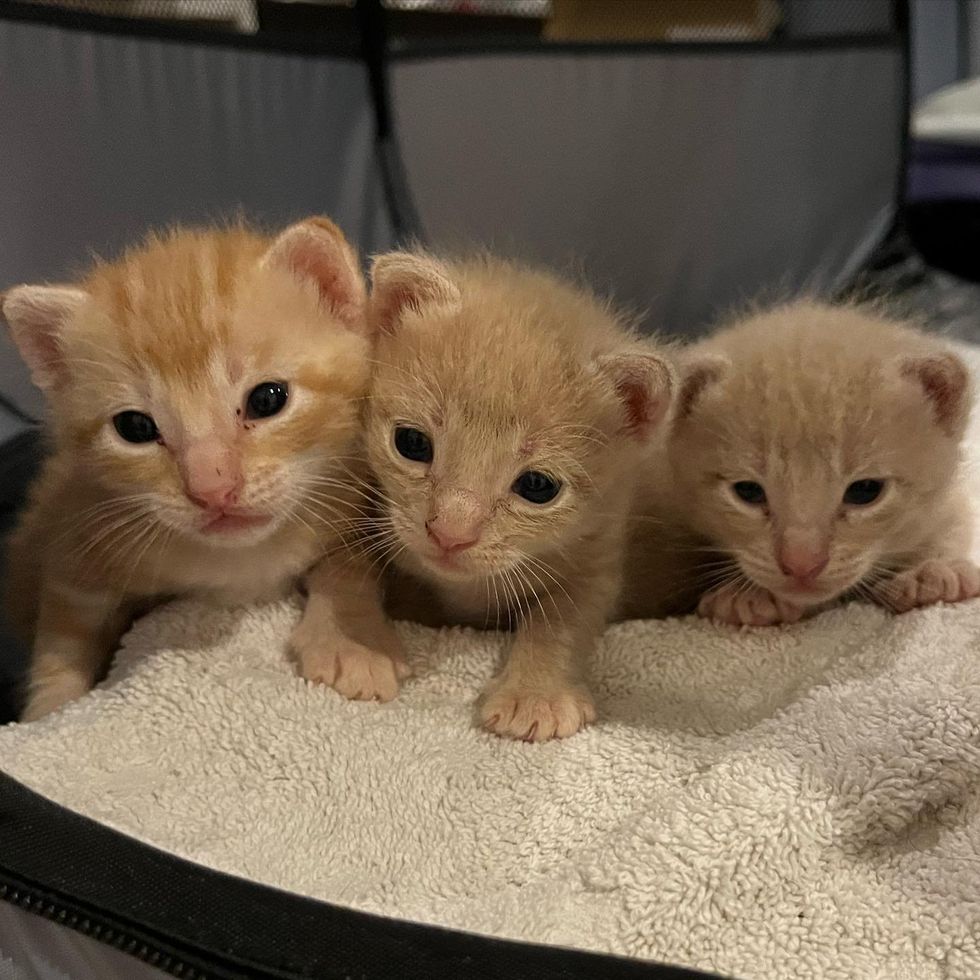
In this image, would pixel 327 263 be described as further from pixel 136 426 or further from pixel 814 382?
pixel 814 382

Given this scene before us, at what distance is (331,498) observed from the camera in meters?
1.17

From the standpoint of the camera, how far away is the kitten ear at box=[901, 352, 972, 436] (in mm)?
1160

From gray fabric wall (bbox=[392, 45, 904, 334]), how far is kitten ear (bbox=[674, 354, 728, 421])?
0.98 m

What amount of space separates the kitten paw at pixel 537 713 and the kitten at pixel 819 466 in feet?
0.96

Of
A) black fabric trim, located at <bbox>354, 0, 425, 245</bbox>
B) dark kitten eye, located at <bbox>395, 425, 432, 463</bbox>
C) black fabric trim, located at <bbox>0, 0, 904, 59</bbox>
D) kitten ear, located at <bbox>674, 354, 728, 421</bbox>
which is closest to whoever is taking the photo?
dark kitten eye, located at <bbox>395, 425, 432, 463</bbox>

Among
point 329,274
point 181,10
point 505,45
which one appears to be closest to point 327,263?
point 329,274

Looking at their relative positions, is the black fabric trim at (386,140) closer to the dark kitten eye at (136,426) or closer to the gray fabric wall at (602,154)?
the gray fabric wall at (602,154)

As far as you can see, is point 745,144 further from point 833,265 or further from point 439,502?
point 439,502

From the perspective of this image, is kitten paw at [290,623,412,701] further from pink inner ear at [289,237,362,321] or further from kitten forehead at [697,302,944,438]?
kitten forehead at [697,302,944,438]

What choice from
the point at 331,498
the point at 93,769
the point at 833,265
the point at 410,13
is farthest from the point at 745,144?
the point at 93,769

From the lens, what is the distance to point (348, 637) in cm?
118

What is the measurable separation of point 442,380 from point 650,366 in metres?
0.23

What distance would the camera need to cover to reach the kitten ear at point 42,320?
1042 mm

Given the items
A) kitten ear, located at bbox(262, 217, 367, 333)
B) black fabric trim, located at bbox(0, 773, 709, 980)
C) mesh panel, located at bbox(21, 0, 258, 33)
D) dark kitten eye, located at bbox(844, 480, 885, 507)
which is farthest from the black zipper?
mesh panel, located at bbox(21, 0, 258, 33)
